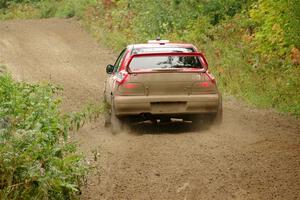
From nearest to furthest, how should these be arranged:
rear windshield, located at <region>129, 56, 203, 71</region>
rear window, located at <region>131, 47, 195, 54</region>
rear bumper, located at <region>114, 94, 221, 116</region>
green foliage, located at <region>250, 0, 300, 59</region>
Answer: rear bumper, located at <region>114, 94, 221, 116</region> < rear windshield, located at <region>129, 56, 203, 71</region> < rear window, located at <region>131, 47, 195, 54</region> < green foliage, located at <region>250, 0, 300, 59</region>

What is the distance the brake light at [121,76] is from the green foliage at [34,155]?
333cm

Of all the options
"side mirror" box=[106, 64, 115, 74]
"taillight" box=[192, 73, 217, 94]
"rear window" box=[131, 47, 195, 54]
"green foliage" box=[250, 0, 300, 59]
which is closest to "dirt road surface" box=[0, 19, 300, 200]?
"taillight" box=[192, 73, 217, 94]

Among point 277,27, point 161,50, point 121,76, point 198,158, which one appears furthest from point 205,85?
point 277,27

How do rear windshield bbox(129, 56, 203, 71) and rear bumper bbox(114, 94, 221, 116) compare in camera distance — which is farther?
rear windshield bbox(129, 56, 203, 71)

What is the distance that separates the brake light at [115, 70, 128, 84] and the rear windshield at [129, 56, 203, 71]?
158 mm

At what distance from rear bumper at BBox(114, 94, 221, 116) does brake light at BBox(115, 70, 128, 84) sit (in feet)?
1.00

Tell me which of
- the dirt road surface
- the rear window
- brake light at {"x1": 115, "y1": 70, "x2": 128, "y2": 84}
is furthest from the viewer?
the rear window

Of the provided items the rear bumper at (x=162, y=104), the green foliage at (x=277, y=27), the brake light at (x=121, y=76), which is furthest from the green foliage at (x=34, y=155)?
the green foliage at (x=277, y=27)

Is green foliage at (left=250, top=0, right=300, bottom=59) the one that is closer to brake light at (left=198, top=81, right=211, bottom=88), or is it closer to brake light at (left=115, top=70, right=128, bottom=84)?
brake light at (left=198, top=81, right=211, bottom=88)

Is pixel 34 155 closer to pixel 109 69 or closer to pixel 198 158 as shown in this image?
pixel 198 158

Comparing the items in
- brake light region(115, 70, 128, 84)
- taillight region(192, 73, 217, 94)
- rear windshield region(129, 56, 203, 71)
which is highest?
rear windshield region(129, 56, 203, 71)

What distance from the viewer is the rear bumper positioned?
13109 millimetres

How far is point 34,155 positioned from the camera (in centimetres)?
802

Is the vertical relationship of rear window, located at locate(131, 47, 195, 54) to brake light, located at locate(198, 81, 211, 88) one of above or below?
above
